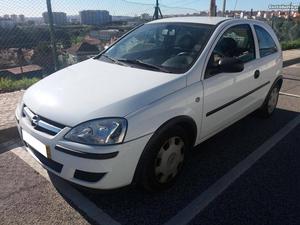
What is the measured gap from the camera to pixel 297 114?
5.48m

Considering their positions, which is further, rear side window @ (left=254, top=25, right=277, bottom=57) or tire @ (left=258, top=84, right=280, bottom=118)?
tire @ (left=258, top=84, right=280, bottom=118)

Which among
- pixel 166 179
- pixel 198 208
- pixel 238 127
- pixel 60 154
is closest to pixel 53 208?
pixel 60 154

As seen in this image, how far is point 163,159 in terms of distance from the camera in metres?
2.92

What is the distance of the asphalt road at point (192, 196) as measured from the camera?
2.72 metres

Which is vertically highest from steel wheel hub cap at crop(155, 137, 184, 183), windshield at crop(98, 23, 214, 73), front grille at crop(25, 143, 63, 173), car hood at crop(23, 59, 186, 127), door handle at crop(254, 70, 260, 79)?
windshield at crop(98, 23, 214, 73)

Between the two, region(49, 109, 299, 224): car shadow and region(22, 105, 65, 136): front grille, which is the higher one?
region(22, 105, 65, 136): front grille

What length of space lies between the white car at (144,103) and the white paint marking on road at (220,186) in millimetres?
345

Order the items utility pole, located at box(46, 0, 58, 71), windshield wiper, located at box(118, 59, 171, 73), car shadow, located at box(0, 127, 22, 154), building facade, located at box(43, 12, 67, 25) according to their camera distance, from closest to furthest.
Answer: windshield wiper, located at box(118, 59, 171, 73) → car shadow, located at box(0, 127, 22, 154) → utility pole, located at box(46, 0, 58, 71) → building facade, located at box(43, 12, 67, 25)

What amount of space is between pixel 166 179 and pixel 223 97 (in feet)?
3.79

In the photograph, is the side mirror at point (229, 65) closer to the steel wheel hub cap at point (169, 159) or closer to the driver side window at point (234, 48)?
the driver side window at point (234, 48)

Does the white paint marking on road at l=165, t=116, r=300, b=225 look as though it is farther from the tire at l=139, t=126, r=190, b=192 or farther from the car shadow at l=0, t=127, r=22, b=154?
the car shadow at l=0, t=127, r=22, b=154

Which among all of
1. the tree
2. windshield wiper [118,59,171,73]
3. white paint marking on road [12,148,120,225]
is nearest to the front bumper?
white paint marking on road [12,148,120,225]

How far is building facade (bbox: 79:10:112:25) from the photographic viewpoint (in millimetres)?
7020

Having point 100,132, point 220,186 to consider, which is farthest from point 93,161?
point 220,186
